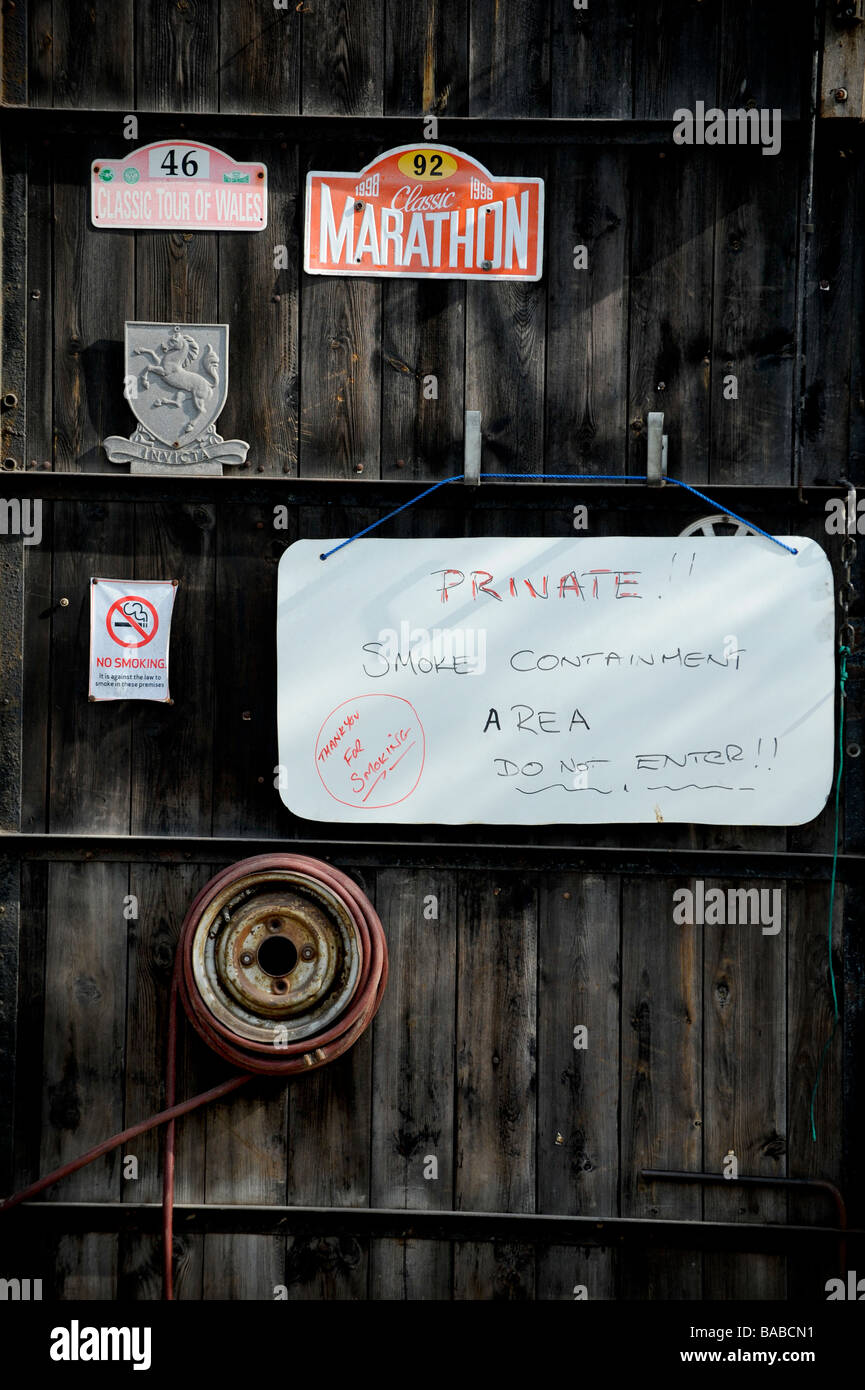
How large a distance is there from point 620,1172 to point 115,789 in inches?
77.5

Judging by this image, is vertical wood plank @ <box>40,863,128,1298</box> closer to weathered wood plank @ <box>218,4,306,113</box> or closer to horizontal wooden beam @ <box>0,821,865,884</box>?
horizontal wooden beam @ <box>0,821,865,884</box>

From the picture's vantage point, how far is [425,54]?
332 cm

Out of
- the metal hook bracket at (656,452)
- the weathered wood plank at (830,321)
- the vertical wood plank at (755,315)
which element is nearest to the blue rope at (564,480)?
the metal hook bracket at (656,452)

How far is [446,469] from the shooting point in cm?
335

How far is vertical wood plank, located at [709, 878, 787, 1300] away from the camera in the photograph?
3.31 m

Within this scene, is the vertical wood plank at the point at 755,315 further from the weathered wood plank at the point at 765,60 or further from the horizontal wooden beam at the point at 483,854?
the horizontal wooden beam at the point at 483,854

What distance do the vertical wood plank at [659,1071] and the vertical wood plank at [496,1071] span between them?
0.30 meters

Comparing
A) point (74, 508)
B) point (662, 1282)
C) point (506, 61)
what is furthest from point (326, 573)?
→ point (662, 1282)

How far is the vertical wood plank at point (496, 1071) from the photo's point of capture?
130 inches

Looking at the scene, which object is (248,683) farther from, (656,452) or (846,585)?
(846,585)

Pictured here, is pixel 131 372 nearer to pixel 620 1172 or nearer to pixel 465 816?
pixel 465 816

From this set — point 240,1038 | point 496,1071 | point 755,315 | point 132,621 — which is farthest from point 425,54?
point 496,1071

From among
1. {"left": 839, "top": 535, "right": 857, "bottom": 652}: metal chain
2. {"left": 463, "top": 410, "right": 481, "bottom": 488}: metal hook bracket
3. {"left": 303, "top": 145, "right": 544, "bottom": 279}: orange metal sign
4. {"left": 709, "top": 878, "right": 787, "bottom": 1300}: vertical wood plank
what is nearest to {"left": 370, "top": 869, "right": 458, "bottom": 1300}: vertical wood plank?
{"left": 709, "top": 878, "right": 787, "bottom": 1300}: vertical wood plank

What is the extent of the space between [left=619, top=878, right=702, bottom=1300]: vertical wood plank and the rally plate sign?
242cm
